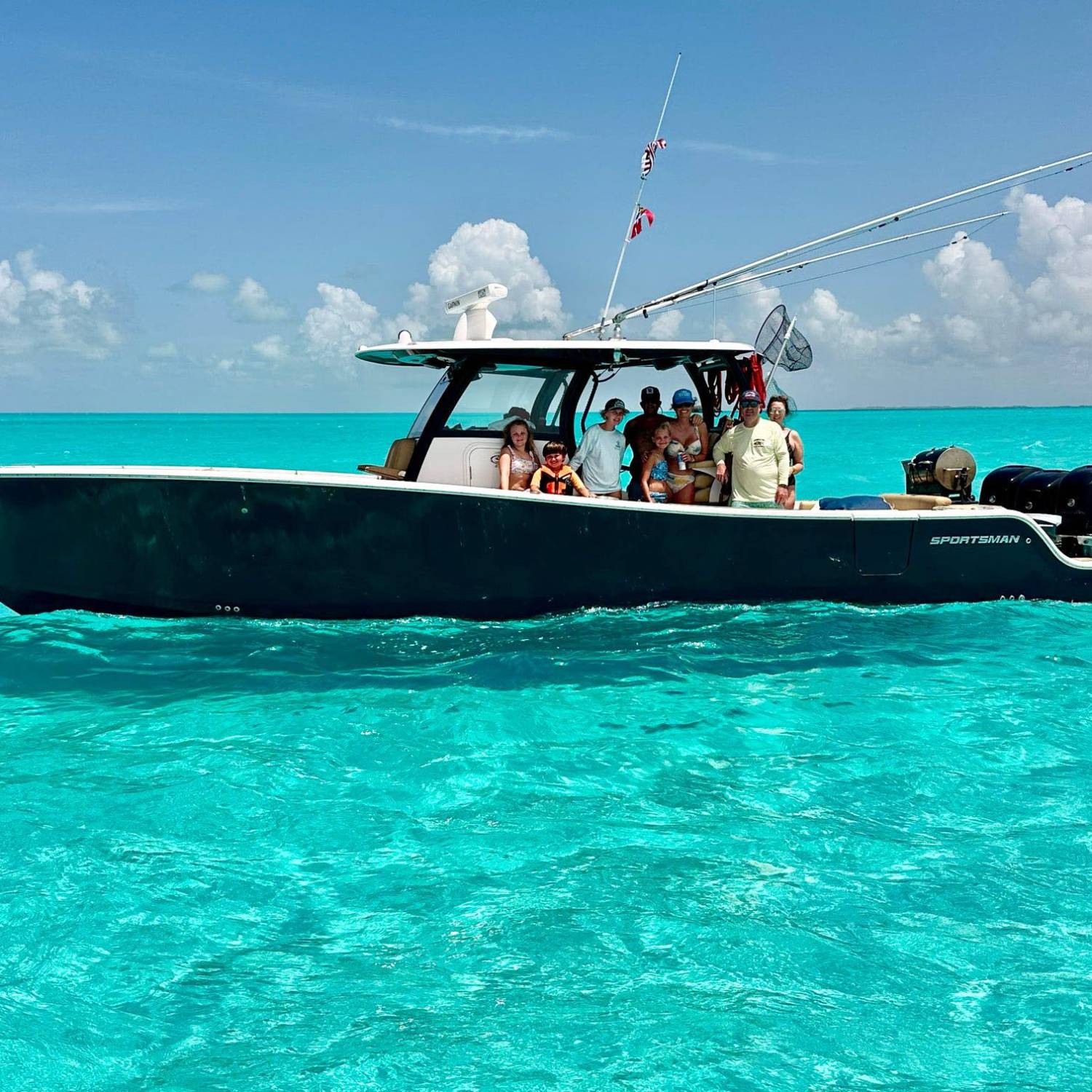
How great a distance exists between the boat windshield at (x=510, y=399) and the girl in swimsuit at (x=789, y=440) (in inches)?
78.5

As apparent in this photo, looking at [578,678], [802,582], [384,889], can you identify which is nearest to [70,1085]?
[384,889]

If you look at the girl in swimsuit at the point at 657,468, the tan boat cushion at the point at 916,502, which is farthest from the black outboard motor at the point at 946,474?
the girl in swimsuit at the point at 657,468

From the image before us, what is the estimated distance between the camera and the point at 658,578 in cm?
866

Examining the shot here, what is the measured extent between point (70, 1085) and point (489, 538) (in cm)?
527

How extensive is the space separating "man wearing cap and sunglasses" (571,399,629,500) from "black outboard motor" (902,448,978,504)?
11.8 feet

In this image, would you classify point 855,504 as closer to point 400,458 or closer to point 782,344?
point 782,344

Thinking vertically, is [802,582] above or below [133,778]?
above

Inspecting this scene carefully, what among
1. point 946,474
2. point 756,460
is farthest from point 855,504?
point 946,474

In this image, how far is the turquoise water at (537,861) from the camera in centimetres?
369

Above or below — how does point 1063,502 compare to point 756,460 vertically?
below

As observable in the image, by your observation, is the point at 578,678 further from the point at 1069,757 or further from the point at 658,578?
the point at 1069,757

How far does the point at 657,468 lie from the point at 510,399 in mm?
1462

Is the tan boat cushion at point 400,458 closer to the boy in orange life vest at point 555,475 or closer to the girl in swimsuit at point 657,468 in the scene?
the boy in orange life vest at point 555,475

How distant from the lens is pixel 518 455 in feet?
28.9
